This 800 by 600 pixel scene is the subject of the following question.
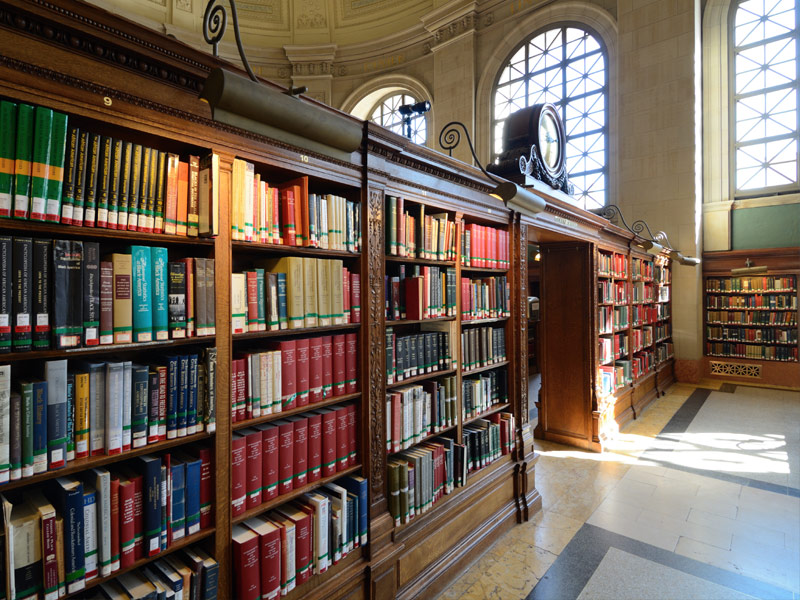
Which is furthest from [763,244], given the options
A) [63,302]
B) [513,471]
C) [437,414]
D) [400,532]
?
[63,302]

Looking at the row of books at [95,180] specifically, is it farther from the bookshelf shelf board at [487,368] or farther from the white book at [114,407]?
the bookshelf shelf board at [487,368]

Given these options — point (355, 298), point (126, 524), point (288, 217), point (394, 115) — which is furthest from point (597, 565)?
point (394, 115)

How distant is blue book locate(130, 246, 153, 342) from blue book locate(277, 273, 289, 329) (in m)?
0.50

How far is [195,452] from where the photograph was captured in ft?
5.14

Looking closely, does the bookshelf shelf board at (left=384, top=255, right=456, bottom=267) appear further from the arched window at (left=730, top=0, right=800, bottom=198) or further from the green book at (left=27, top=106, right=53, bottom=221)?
the arched window at (left=730, top=0, right=800, bottom=198)

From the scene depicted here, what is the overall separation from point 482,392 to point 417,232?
4.28 feet

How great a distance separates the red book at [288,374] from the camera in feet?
5.90

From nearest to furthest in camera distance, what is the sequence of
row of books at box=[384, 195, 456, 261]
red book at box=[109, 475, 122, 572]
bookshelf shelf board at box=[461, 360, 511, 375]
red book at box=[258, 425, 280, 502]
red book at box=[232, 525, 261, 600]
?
red book at box=[109, 475, 122, 572] → red book at box=[232, 525, 261, 600] → red book at box=[258, 425, 280, 502] → row of books at box=[384, 195, 456, 261] → bookshelf shelf board at box=[461, 360, 511, 375]

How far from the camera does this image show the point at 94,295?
1271mm

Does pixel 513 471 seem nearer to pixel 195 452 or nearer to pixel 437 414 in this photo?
pixel 437 414

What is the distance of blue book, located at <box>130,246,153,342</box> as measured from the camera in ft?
4.48

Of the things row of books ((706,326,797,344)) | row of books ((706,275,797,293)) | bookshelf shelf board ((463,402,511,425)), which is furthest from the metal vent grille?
bookshelf shelf board ((463,402,511,425))

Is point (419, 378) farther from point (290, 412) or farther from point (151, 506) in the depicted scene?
point (151, 506)

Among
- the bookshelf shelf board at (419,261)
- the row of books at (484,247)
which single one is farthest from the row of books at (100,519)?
the row of books at (484,247)
